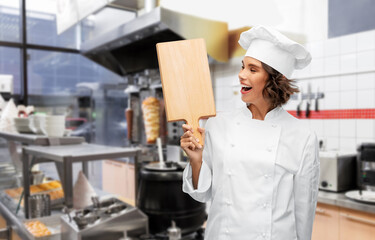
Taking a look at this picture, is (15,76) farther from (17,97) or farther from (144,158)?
(144,158)

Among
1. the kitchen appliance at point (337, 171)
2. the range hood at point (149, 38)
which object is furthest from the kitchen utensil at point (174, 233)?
the range hood at point (149, 38)

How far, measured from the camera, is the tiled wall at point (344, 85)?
2570mm

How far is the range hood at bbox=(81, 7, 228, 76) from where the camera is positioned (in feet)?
10.6

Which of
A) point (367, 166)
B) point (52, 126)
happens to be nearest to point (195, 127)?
point (52, 126)

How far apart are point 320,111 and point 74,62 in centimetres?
367

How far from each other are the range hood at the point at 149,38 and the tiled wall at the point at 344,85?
97 centimetres

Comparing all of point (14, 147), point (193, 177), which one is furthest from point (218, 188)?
point (14, 147)

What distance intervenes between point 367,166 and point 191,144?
1856mm

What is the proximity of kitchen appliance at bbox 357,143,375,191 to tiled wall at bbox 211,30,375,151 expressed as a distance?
0.25 metres

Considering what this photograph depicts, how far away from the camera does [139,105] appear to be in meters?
4.55

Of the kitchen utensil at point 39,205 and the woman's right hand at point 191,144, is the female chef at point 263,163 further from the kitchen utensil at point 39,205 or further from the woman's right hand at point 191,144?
the kitchen utensil at point 39,205

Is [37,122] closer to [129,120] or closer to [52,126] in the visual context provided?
[52,126]

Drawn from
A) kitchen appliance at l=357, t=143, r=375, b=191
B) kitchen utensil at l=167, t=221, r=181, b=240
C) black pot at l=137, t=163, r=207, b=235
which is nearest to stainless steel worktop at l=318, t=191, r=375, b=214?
kitchen appliance at l=357, t=143, r=375, b=191

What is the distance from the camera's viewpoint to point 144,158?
3.96 m
